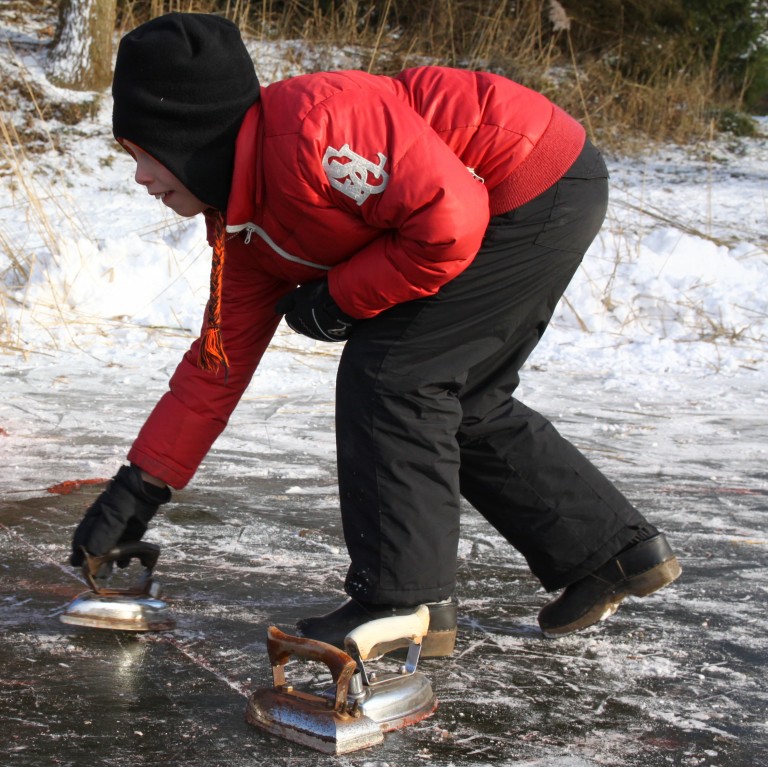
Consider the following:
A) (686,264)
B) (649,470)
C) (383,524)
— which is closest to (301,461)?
(649,470)

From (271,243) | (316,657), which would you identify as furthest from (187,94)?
(316,657)

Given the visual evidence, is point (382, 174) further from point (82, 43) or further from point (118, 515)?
point (82, 43)

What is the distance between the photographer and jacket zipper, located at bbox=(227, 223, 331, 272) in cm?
218

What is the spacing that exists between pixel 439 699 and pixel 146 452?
0.85m

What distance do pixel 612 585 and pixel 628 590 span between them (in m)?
0.04

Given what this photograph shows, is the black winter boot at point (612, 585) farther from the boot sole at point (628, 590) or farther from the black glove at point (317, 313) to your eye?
the black glove at point (317, 313)

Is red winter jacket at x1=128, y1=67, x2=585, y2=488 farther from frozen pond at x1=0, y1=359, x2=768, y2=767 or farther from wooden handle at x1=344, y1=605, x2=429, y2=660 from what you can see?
wooden handle at x1=344, y1=605, x2=429, y2=660

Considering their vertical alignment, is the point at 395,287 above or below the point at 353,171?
below

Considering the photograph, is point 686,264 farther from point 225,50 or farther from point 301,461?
point 225,50

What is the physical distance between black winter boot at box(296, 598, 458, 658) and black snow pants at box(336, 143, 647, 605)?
4 cm

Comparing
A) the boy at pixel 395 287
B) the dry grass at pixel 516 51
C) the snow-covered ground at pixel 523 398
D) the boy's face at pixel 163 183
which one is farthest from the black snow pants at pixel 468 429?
the dry grass at pixel 516 51

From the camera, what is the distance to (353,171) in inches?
78.8

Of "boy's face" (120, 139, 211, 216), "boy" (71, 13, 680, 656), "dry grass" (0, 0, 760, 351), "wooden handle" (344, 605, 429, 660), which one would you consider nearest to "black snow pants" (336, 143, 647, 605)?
"boy" (71, 13, 680, 656)

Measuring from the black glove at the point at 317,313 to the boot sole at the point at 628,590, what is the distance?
2.65 ft
